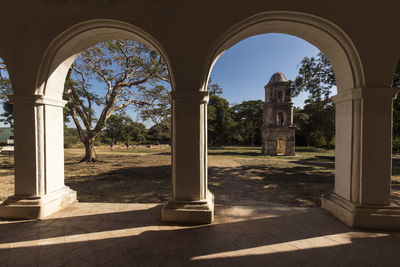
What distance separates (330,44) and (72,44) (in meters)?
5.52

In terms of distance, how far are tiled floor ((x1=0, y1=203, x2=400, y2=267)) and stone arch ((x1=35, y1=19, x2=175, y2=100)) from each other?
2766 millimetres

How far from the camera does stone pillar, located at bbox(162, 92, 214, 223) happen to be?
134 inches

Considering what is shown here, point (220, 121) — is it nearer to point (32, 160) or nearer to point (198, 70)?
point (198, 70)

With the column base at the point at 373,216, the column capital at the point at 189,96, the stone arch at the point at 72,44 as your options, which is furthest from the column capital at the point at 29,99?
the column base at the point at 373,216

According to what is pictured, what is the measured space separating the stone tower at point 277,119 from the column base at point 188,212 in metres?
23.2

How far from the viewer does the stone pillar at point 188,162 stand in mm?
3412

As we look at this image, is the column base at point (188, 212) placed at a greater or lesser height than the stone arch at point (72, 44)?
lesser

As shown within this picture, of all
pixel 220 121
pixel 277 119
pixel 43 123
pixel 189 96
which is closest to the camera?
pixel 189 96

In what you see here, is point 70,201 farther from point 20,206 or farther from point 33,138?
point 33,138

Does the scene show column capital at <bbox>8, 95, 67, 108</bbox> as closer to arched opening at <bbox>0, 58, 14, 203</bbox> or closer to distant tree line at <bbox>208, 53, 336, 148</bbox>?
arched opening at <bbox>0, 58, 14, 203</bbox>

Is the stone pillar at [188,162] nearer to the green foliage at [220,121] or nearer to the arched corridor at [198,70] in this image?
the arched corridor at [198,70]

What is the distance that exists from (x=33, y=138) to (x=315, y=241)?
18.9ft

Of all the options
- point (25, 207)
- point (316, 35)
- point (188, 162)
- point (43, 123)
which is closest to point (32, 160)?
point (43, 123)

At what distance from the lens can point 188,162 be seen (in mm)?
3477
